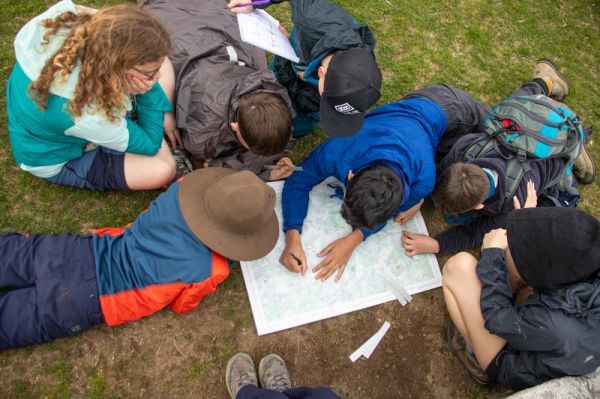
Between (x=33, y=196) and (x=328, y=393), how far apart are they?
205 centimetres

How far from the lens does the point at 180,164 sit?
2.76 m

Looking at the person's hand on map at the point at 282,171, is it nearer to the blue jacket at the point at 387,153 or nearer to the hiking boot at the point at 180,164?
the blue jacket at the point at 387,153

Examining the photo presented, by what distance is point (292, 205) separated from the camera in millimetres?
2740

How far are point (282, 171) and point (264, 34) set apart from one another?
0.89 meters

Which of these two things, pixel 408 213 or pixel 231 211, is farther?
pixel 408 213

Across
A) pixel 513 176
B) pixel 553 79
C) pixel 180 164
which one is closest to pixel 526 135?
pixel 513 176

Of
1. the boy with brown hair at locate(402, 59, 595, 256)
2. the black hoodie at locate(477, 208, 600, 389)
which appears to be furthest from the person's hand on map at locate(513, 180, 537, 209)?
the black hoodie at locate(477, 208, 600, 389)

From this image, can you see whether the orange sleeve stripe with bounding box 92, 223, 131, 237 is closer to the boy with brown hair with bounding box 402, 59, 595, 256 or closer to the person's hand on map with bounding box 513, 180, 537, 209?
the boy with brown hair with bounding box 402, 59, 595, 256

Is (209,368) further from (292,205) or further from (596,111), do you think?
(596,111)

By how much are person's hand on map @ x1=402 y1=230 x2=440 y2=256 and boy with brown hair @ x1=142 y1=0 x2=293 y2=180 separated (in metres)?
0.91

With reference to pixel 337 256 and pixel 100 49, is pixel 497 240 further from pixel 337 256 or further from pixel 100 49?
pixel 100 49

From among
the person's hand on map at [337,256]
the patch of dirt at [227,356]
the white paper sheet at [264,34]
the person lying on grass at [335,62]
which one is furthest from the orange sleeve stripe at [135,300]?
the white paper sheet at [264,34]

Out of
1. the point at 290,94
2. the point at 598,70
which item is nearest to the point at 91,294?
the point at 290,94

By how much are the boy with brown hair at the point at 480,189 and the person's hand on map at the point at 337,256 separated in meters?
0.40
